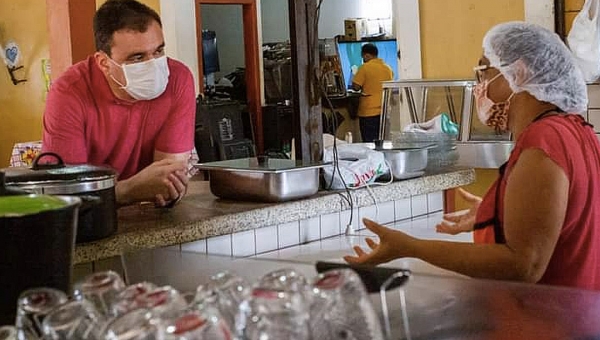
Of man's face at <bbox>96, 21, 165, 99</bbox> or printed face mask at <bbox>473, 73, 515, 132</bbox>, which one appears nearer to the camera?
printed face mask at <bbox>473, 73, 515, 132</bbox>

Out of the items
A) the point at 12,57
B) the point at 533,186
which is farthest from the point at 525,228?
the point at 12,57

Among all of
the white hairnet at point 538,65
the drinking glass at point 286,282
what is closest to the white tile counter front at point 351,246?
the white hairnet at point 538,65

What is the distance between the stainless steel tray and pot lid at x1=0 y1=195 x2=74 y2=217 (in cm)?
146

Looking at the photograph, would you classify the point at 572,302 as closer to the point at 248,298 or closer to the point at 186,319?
the point at 248,298

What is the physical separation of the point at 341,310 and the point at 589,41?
11.9 feet

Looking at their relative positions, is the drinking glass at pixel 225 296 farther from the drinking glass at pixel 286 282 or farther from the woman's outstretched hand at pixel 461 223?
the woman's outstretched hand at pixel 461 223

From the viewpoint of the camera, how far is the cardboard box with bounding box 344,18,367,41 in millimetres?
11453

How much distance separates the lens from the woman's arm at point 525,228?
1979 millimetres

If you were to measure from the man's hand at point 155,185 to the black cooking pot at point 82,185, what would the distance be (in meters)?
0.35

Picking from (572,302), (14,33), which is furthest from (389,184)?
(14,33)

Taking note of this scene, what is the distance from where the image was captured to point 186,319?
0.94m

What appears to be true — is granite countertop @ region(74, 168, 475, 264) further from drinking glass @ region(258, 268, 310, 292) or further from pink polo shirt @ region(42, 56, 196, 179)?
drinking glass @ region(258, 268, 310, 292)

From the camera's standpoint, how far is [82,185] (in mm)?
2135

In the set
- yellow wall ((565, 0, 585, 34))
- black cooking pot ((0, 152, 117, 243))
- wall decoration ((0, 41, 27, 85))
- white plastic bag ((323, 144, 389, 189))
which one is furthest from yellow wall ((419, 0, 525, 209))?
wall decoration ((0, 41, 27, 85))
